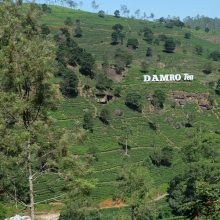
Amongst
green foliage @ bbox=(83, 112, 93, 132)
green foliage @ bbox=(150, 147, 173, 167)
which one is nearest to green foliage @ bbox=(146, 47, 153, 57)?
green foliage @ bbox=(83, 112, 93, 132)

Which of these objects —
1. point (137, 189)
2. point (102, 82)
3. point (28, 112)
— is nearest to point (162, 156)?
point (102, 82)

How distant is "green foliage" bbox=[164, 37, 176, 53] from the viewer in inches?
5335

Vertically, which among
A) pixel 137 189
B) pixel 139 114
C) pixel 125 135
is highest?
pixel 139 114

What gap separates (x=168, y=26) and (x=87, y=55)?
75.8m

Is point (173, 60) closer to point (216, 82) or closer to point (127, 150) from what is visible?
point (216, 82)

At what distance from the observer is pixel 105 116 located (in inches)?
3590

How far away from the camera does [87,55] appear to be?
104 meters

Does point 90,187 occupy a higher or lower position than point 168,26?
lower

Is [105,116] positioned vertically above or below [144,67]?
below

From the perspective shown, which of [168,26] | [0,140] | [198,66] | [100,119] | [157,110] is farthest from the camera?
[168,26]

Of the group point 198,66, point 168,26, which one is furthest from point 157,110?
point 168,26

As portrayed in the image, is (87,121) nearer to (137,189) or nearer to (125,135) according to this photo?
(125,135)

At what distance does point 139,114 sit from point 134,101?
316 centimetres

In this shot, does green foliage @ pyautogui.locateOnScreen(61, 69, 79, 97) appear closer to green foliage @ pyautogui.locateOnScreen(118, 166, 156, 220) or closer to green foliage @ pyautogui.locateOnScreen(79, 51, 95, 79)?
green foliage @ pyautogui.locateOnScreen(79, 51, 95, 79)
